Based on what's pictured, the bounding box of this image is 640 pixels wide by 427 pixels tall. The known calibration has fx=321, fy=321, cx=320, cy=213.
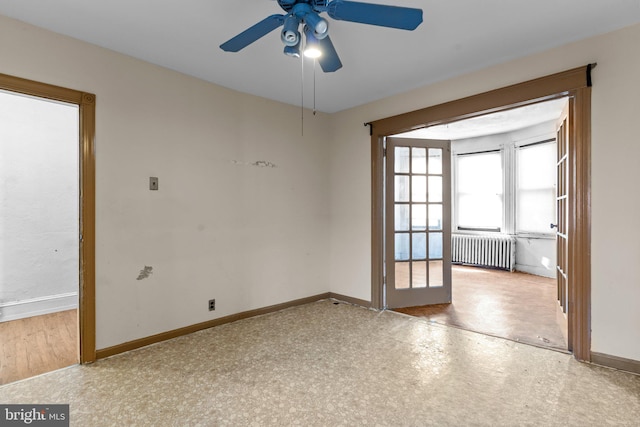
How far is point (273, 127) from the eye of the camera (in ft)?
12.1

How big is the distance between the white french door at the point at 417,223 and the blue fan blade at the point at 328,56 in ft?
6.21

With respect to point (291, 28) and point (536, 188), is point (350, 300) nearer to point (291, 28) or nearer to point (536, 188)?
point (291, 28)

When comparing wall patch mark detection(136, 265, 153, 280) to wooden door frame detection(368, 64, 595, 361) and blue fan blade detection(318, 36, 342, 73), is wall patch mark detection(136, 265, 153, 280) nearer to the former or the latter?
blue fan blade detection(318, 36, 342, 73)

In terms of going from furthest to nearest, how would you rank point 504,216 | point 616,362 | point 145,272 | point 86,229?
point 504,216
point 145,272
point 86,229
point 616,362

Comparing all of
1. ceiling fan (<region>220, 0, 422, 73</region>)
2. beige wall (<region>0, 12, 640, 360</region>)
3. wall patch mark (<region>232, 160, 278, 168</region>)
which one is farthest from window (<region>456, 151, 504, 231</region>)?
ceiling fan (<region>220, 0, 422, 73</region>)

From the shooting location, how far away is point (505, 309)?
3.69 meters

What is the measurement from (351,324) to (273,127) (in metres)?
2.31

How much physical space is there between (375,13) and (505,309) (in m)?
3.54

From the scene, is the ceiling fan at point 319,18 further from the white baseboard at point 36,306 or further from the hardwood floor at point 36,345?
the white baseboard at point 36,306

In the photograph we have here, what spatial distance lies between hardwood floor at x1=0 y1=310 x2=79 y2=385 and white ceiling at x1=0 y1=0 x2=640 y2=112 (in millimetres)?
2426

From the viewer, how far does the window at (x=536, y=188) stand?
17.6 ft

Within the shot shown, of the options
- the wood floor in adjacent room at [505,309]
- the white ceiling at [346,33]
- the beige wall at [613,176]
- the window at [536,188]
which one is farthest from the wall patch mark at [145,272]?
the window at [536,188]

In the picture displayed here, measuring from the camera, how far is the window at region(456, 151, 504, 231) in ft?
20.2

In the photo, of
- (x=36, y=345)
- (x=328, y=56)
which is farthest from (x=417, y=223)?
(x=36, y=345)
